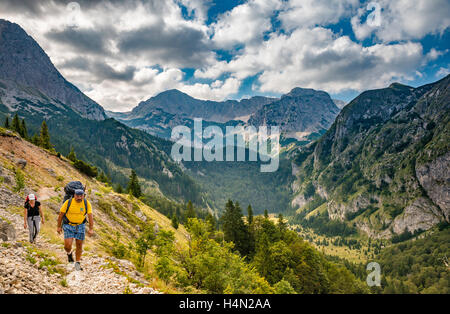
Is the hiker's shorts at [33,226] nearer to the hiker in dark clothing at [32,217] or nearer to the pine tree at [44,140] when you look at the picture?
the hiker in dark clothing at [32,217]

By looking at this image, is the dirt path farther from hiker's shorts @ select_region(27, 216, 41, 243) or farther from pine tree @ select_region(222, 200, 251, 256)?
pine tree @ select_region(222, 200, 251, 256)

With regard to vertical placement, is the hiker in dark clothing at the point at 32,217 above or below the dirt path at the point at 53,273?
above

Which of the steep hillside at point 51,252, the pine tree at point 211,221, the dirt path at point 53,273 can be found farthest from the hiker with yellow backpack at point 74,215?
the pine tree at point 211,221

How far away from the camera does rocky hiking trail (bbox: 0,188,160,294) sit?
383 inches

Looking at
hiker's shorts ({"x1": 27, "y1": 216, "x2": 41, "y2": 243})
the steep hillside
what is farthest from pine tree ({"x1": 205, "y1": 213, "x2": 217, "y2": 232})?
hiker's shorts ({"x1": 27, "y1": 216, "x2": 41, "y2": 243})

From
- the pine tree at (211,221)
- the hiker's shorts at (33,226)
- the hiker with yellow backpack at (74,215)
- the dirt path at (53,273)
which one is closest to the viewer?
the dirt path at (53,273)

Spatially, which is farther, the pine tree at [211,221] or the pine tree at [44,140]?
the pine tree at [44,140]

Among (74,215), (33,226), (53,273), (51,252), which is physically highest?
(74,215)

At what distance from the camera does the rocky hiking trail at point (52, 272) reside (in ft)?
31.9

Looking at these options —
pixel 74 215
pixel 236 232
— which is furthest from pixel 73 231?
pixel 236 232

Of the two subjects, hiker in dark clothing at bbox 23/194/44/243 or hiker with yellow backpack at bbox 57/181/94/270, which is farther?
hiker in dark clothing at bbox 23/194/44/243

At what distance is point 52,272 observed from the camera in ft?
39.5

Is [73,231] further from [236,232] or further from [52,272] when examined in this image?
[236,232]
